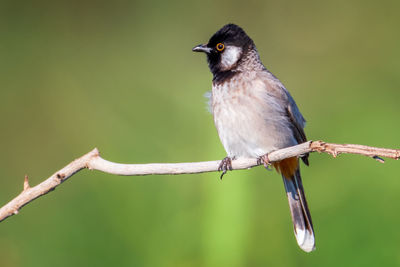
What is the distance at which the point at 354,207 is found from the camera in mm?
3348

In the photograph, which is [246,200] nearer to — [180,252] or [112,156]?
[180,252]

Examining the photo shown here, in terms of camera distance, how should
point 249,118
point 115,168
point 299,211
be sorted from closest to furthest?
point 115,168 < point 249,118 < point 299,211

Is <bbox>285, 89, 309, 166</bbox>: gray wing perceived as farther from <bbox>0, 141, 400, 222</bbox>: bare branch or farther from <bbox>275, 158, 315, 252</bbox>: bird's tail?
<bbox>0, 141, 400, 222</bbox>: bare branch

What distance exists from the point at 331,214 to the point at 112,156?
4.81ft

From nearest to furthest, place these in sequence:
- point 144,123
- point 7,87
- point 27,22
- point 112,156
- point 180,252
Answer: point 180,252
point 112,156
point 144,123
point 7,87
point 27,22

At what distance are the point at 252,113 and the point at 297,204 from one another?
546 mm

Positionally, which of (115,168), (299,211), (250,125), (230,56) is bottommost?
(115,168)

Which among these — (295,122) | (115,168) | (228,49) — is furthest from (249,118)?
(115,168)

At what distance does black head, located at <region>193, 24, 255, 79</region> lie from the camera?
310 centimetres

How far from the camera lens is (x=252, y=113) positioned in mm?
2918

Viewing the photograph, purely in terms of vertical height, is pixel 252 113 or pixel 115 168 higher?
pixel 252 113

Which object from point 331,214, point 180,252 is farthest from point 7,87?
point 331,214

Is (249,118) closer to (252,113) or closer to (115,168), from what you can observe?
(252,113)

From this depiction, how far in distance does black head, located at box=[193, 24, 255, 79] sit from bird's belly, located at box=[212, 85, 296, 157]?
22 centimetres
